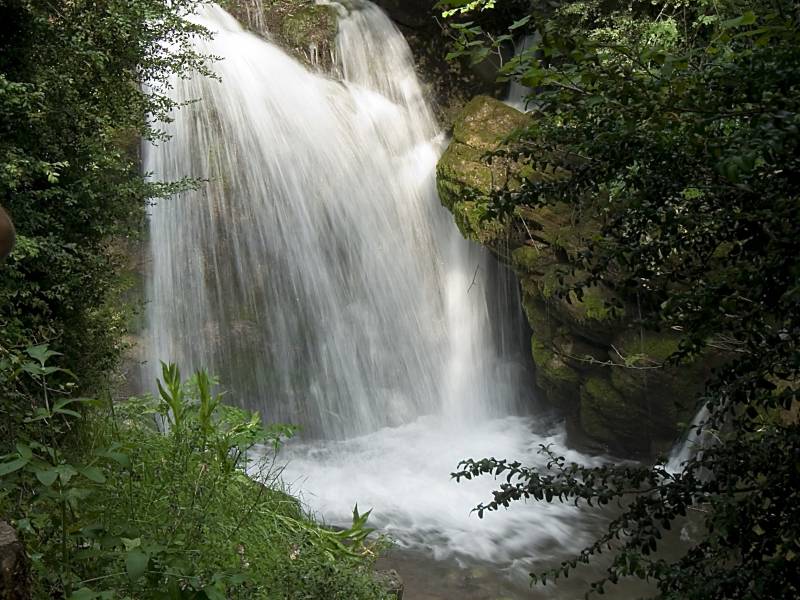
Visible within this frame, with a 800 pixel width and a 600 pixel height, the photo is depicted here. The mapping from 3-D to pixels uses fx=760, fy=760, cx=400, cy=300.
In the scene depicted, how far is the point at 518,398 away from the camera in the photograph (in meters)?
10.9

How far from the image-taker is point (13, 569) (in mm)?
2168

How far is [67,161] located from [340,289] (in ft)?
17.9

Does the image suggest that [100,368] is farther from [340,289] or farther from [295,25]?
[295,25]

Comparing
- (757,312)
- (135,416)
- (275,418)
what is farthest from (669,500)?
(275,418)

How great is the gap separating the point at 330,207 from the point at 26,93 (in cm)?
593

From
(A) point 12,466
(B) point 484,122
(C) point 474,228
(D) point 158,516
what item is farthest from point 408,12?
(A) point 12,466

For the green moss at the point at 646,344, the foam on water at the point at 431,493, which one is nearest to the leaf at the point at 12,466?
the foam on water at the point at 431,493

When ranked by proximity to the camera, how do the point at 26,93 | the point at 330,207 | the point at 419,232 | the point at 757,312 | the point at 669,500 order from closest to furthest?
the point at 757,312
the point at 669,500
the point at 26,93
the point at 330,207
the point at 419,232

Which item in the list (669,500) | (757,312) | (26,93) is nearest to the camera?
(757,312)

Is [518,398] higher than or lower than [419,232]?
lower

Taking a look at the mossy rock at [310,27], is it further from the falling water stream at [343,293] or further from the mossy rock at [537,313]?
the mossy rock at [537,313]

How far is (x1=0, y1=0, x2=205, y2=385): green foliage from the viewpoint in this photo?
4.52 metres

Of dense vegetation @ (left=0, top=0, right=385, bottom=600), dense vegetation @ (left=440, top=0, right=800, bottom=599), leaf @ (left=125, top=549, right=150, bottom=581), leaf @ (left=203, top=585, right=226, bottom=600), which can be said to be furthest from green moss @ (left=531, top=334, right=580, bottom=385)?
leaf @ (left=125, top=549, right=150, bottom=581)

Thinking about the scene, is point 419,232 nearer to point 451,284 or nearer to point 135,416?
point 451,284
